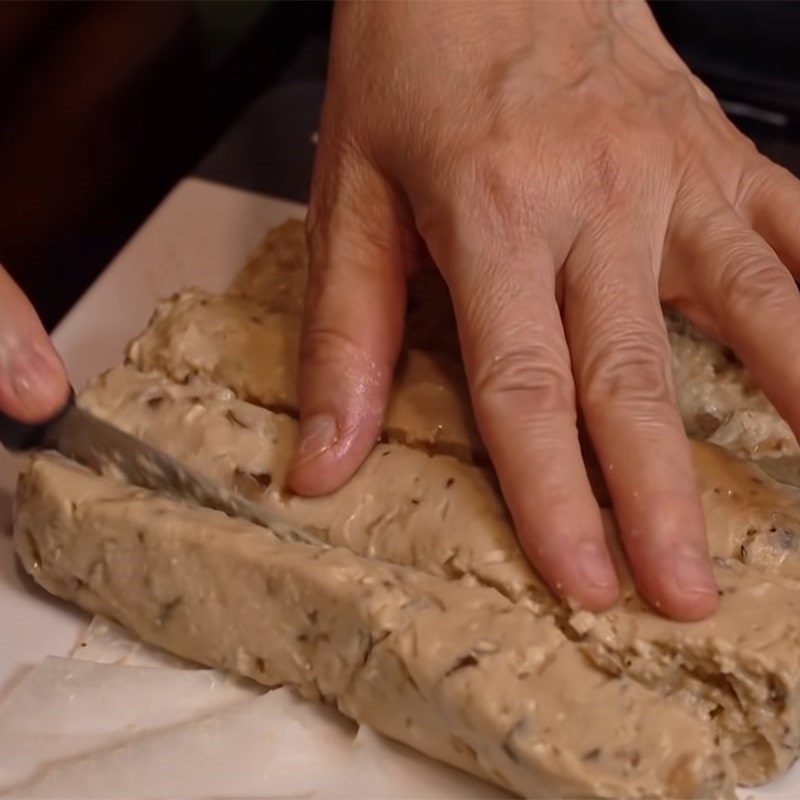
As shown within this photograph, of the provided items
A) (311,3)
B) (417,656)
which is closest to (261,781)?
(417,656)

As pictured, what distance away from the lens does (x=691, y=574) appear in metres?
1.02

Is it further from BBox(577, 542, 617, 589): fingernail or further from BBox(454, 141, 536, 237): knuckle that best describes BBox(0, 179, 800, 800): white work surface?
BBox(454, 141, 536, 237): knuckle

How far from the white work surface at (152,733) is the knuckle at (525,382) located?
0.34 metres

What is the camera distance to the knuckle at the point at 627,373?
1119 millimetres

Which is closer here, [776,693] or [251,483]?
[776,693]

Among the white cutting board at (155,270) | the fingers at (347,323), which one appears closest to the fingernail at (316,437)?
the fingers at (347,323)

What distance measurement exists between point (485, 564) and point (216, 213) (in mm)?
896

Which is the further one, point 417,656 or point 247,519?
point 247,519

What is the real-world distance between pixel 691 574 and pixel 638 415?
158mm

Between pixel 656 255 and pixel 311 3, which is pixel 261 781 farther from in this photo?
pixel 311 3

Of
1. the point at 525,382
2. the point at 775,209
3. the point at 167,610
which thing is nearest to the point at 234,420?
the point at 167,610

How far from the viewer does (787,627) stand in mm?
1013

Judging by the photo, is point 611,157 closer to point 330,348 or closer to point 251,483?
point 330,348

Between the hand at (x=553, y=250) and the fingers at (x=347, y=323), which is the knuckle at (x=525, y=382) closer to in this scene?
the hand at (x=553, y=250)
